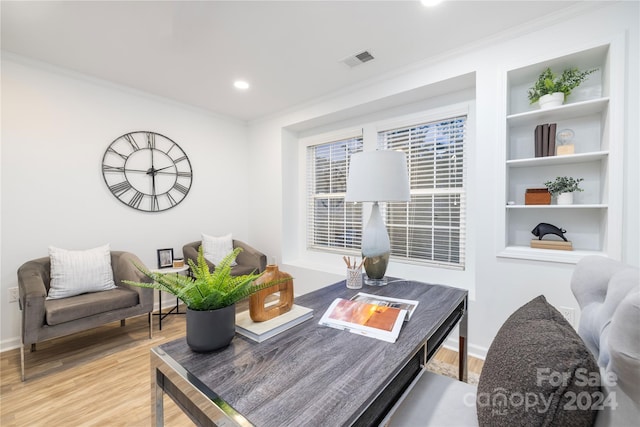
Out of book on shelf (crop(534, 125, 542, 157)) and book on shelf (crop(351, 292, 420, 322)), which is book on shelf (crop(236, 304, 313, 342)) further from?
book on shelf (crop(534, 125, 542, 157))

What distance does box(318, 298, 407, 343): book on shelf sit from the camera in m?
1.00

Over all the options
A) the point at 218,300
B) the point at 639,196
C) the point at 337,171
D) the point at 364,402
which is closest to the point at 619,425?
the point at 364,402

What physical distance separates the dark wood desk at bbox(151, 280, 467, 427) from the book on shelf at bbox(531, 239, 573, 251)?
58.2 inches

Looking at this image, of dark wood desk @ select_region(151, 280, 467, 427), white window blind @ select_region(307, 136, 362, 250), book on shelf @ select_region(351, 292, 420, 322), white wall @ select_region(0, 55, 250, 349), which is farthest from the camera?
white window blind @ select_region(307, 136, 362, 250)

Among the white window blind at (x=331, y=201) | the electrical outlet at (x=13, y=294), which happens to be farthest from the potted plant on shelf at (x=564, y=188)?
the electrical outlet at (x=13, y=294)

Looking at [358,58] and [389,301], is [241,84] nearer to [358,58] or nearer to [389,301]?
[358,58]

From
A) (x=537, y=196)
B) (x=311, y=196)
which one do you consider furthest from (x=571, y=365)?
(x=311, y=196)

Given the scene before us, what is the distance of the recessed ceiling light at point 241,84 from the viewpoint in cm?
285

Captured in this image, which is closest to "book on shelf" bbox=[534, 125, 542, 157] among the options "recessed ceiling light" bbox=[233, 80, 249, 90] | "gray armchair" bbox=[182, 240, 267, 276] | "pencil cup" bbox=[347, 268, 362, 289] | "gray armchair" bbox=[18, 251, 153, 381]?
"pencil cup" bbox=[347, 268, 362, 289]

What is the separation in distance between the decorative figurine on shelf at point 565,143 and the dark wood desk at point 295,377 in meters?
1.73

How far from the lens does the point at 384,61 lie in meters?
2.47

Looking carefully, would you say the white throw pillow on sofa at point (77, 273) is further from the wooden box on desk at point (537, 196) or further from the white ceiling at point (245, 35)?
the wooden box on desk at point (537, 196)

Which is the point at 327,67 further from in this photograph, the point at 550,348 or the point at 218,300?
the point at 550,348

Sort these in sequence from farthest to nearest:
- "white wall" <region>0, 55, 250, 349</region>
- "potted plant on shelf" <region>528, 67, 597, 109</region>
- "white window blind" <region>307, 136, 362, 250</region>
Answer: "white window blind" <region>307, 136, 362, 250</region> → "white wall" <region>0, 55, 250, 349</region> → "potted plant on shelf" <region>528, 67, 597, 109</region>
